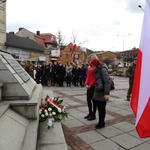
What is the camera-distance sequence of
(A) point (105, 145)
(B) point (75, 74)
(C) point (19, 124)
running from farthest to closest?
1. (B) point (75, 74)
2. (A) point (105, 145)
3. (C) point (19, 124)

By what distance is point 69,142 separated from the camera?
12.8ft

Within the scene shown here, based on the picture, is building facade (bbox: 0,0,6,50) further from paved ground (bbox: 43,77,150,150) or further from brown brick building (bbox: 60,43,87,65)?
paved ground (bbox: 43,77,150,150)

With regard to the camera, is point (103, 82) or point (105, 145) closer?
point (105, 145)

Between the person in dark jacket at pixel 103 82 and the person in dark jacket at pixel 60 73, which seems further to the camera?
the person in dark jacket at pixel 60 73

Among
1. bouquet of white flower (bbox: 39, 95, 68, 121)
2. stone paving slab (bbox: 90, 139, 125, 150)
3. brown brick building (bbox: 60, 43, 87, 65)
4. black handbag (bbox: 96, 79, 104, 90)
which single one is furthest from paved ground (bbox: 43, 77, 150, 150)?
brown brick building (bbox: 60, 43, 87, 65)

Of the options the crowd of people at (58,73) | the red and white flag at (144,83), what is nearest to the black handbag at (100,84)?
the red and white flag at (144,83)

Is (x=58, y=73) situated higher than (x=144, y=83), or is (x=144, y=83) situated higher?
(x=144, y=83)

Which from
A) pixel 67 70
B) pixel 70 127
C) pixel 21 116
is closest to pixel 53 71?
pixel 67 70

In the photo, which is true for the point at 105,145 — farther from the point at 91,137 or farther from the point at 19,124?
the point at 19,124

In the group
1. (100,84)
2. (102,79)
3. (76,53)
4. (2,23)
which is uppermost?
(2,23)

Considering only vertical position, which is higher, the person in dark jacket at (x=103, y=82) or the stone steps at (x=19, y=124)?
the person in dark jacket at (x=103, y=82)

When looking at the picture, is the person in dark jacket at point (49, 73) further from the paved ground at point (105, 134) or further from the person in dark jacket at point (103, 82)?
the person in dark jacket at point (103, 82)


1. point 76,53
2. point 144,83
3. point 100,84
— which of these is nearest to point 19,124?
point 100,84

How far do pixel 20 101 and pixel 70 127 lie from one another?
1603 mm
